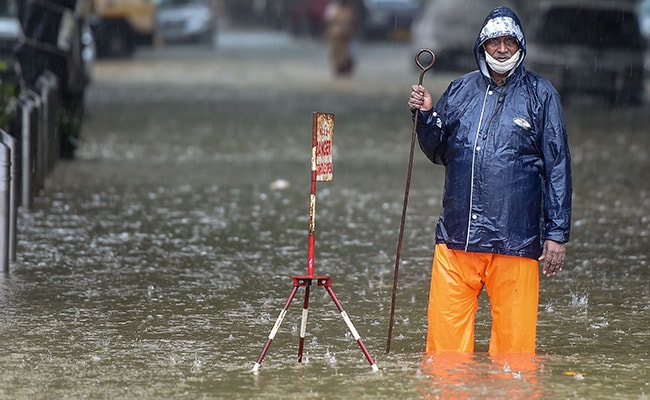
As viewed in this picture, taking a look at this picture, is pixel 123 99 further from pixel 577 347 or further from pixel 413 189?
pixel 577 347

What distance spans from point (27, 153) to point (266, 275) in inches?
132

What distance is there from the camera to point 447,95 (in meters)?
6.67

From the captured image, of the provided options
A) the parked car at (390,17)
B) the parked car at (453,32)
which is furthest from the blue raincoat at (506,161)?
the parked car at (390,17)

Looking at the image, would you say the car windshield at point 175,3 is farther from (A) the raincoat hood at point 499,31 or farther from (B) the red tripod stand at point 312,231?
(A) the raincoat hood at point 499,31

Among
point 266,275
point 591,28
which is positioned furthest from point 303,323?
point 591,28

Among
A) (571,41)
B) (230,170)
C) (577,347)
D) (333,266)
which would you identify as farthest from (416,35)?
(577,347)

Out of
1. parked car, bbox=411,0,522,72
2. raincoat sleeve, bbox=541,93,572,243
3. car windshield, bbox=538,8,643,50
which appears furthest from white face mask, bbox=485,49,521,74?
parked car, bbox=411,0,522,72

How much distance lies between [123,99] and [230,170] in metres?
9.07

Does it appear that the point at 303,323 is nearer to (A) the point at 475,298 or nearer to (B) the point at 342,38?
(A) the point at 475,298

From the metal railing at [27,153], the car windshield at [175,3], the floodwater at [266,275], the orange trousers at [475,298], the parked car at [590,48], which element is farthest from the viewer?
the car windshield at [175,3]

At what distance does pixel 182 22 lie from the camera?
4112 centimetres

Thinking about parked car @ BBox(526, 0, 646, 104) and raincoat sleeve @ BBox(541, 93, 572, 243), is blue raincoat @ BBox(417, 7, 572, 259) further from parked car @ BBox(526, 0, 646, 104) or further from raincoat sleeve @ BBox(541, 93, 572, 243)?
parked car @ BBox(526, 0, 646, 104)

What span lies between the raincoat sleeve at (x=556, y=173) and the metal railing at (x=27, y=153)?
388cm

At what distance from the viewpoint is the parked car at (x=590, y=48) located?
23.1 m
